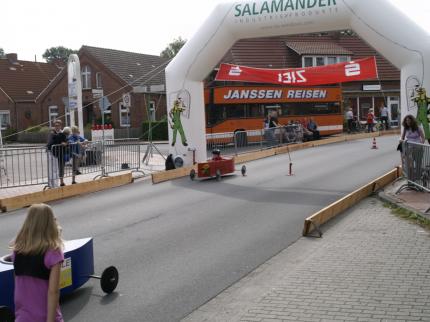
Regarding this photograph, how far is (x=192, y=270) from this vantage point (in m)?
7.53

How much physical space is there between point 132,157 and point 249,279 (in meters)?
12.8

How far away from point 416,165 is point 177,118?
28.0 feet

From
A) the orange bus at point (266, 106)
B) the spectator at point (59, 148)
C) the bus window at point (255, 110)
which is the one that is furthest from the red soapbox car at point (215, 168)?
the bus window at point (255, 110)

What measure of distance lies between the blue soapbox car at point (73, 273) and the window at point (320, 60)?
41596 mm

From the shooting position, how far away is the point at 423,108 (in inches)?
571

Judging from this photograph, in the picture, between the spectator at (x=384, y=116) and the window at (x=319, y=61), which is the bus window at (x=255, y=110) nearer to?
the spectator at (x=384, y=116)

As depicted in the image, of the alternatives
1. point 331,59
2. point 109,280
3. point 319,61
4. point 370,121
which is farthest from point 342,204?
point 331,59

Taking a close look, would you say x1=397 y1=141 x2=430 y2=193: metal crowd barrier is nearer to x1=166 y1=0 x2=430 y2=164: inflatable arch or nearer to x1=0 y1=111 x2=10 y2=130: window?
x1=166 y1=0 x2=430 y2=164: inflatable arch

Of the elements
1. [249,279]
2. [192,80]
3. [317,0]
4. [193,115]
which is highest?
[317,0]

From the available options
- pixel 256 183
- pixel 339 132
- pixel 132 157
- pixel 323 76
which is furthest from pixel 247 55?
pixel 256 183

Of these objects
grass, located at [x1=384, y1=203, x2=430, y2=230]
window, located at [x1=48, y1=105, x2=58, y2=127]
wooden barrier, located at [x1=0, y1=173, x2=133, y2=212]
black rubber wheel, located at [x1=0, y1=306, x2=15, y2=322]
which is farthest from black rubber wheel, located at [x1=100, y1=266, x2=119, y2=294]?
window, located at [x1=48, y1=105, x2=58, y2=127]

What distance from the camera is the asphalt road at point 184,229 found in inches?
256

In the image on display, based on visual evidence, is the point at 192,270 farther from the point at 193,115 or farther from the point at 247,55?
the point at 247,55

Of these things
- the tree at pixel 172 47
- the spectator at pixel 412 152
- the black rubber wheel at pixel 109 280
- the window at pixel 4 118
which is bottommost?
the black rubber wheel at pixel 109 280
